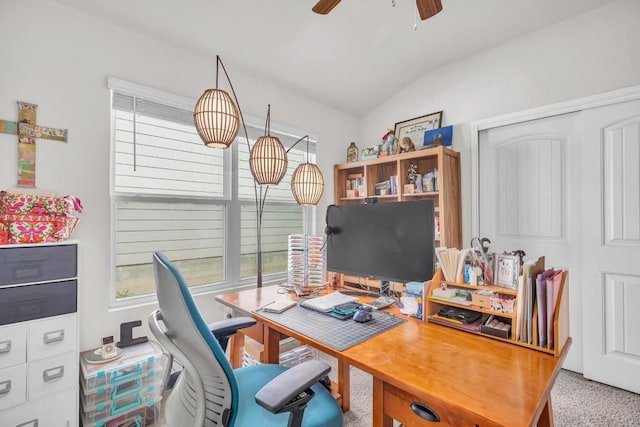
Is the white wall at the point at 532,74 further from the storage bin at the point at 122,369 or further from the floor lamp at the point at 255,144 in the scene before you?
the storage bin at the point at 122,369

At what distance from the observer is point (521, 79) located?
248 centimetres

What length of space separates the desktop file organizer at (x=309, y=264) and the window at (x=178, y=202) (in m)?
0.77

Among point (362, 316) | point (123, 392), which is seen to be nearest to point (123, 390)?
point (123, 392)

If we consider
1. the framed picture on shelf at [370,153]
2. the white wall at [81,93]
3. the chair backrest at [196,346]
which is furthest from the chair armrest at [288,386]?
the framed picture on shelf at [370,153]

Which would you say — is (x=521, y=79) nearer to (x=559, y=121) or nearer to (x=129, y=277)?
(x=559, y=121)

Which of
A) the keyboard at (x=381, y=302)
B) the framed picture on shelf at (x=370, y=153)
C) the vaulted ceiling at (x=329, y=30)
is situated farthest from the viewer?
the framed picture on shelf at (x=370, y=153)

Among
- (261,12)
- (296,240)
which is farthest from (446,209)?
(261,12)

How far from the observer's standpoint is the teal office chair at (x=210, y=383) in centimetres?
83

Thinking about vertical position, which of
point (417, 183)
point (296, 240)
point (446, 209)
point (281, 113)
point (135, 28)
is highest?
point (135, 28)

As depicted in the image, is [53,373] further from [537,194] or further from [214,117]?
[537,194]

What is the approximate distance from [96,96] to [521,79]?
3185 millimetres

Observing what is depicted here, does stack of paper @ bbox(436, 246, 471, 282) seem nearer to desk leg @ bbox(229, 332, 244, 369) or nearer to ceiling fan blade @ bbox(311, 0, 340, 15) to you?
desk leg @ bbox(229, 332, 244, 369)

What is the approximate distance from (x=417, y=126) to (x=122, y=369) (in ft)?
10.2

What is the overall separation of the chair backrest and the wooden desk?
383 millimetres
